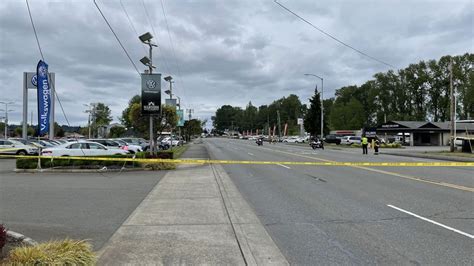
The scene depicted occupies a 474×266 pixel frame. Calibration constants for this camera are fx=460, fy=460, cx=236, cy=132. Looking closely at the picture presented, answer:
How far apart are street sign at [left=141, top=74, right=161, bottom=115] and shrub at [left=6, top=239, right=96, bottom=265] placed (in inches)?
773

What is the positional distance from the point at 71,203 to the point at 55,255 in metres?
6.28

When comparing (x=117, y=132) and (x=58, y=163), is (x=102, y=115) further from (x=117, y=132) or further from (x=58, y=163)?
(x=58, y=163)

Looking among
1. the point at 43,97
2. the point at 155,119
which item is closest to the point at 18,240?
the point at 43,97

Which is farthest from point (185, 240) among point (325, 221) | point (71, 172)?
point (71, 172)

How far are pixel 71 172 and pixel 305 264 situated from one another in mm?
16743

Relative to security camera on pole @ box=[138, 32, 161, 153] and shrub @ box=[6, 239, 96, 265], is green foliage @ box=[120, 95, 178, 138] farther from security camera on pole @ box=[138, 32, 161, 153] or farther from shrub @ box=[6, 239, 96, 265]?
shrub @ box=[6, 239, 96, 265]

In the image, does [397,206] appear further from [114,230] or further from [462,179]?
[462,179]

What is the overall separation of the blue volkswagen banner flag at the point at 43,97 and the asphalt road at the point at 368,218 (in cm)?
996

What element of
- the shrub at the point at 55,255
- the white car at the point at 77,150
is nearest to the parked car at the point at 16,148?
the white car at the point at 77,150

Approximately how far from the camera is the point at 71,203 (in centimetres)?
1137

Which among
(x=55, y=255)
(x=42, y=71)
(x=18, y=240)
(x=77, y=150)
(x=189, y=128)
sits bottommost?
(x=18, y=240)

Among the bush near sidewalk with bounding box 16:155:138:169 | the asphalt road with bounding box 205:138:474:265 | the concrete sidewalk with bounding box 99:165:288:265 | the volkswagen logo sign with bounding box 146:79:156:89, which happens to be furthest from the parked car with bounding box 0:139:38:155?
the concrete sidewalk with bounding box 99:165:288:265

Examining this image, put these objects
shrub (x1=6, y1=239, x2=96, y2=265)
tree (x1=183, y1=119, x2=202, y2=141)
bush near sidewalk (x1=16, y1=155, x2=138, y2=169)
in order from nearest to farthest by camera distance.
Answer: shrub (x1=6, y1=239, x2=96, y2=265), bush near sidewalk (x1=16, y1=155, x2=138, y2=169), tree (x1=183, y1=119, x2=202, y2=141)

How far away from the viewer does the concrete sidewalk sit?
6281 millimetres
